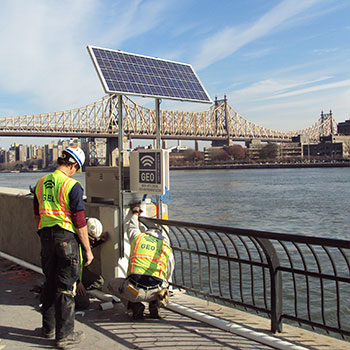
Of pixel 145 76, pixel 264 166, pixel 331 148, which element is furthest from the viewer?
pixel 331 148

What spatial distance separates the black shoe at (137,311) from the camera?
14.5ft

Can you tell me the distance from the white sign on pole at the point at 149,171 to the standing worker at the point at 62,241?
49.7 inches

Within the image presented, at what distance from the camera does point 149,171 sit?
5094 millimetres

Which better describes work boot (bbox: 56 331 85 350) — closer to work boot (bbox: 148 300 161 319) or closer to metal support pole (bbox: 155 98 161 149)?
work boot (bbox: 148 300 161 319)

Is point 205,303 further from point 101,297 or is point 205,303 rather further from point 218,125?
point 218,125

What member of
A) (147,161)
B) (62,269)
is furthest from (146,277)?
(147,161)

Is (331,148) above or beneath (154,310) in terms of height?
above

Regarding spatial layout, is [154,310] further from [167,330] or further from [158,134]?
[158,134]

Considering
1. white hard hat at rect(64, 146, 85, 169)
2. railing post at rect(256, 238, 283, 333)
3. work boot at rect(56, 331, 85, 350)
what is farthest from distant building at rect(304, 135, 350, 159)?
work boot at rect(56, 331, 85, 350)

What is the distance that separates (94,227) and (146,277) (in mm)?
1018

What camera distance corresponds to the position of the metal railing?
3.96 meters

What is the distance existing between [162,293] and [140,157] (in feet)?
5.12

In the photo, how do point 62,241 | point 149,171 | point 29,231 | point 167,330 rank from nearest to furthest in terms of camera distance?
point 62,241 → point 167,330 → point 149,171 → point 29,231

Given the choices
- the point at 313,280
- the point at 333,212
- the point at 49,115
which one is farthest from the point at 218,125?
the point at 313,280
